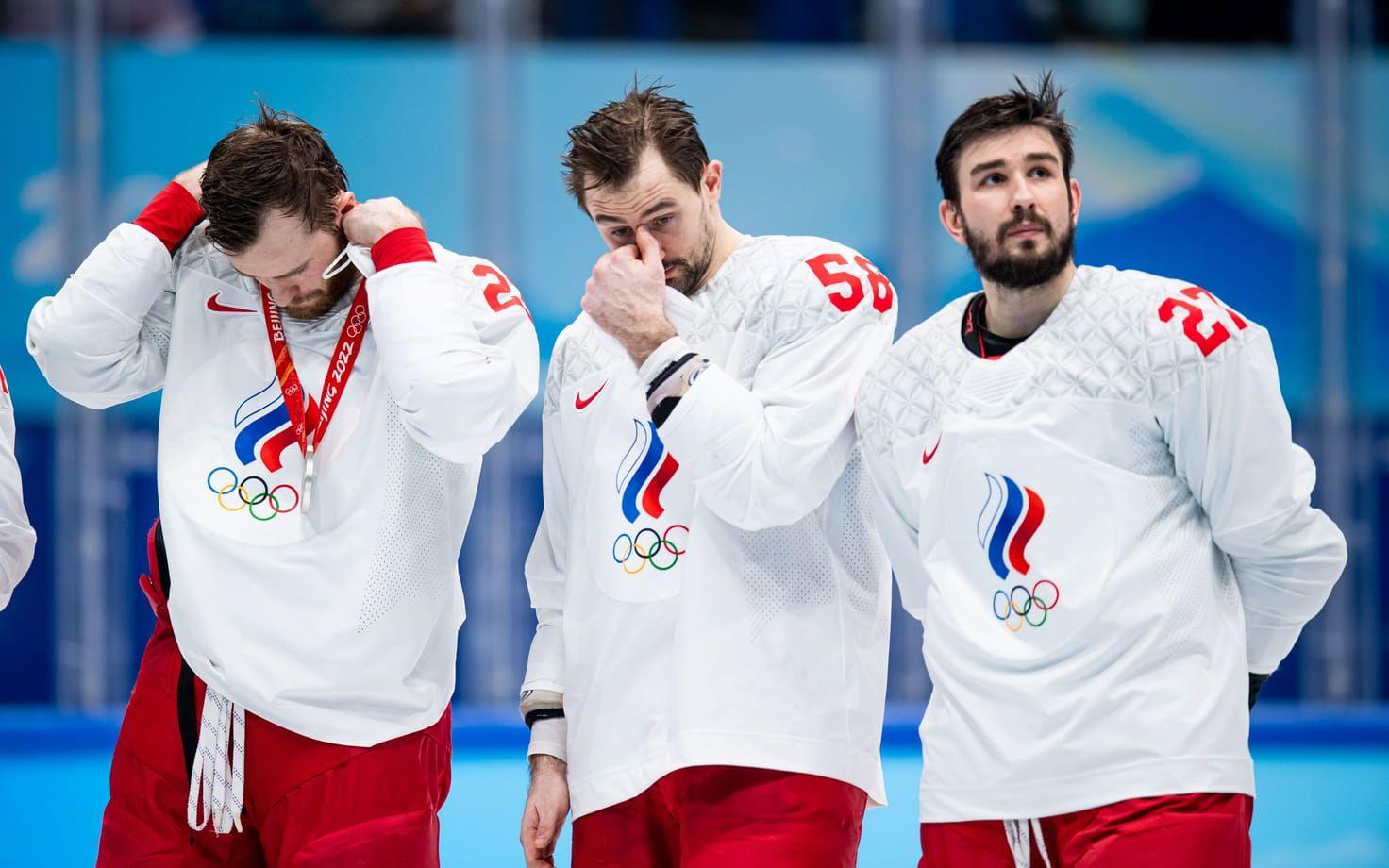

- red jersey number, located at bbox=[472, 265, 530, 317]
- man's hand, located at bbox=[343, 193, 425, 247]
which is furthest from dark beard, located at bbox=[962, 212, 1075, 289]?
man's hand, located at bbox=[343, 193, 425, 247]

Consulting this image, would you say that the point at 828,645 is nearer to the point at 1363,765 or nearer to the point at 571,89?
the point at 1363,765

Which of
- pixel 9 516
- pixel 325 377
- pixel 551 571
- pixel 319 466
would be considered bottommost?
pixel 551 571

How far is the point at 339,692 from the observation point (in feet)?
8.09

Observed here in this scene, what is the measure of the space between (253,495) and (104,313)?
41cm

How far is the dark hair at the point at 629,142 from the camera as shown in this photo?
102 inches

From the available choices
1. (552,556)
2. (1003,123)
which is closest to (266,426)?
(552,556)

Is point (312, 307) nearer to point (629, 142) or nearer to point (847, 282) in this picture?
point (629, 142)

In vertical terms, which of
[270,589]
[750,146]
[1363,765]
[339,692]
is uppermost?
[750,146]

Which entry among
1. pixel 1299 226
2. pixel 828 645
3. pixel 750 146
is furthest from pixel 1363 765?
pixel 828 645

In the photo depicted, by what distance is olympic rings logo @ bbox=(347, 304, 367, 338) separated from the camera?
2590 mm

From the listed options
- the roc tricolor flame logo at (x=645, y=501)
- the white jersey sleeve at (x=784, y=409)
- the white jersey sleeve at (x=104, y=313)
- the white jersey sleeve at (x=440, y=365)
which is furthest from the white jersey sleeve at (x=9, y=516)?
the white jersey sleeve at (x=784, y=409)

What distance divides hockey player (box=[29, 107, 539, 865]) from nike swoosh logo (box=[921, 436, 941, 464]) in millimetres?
648

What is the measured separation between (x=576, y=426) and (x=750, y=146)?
4.89 meters

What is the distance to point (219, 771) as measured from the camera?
2451mm
